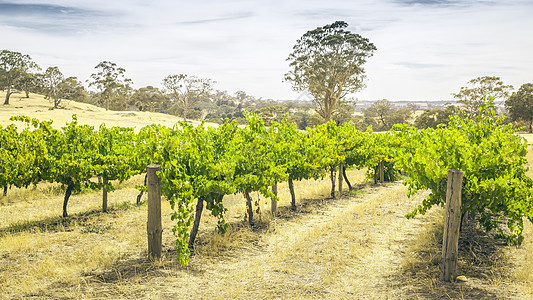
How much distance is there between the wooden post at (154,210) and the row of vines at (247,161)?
188 millimetres

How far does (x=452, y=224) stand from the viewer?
624cm

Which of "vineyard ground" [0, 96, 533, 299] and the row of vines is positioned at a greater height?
the row of vines

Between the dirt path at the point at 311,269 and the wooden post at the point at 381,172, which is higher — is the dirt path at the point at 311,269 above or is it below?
below

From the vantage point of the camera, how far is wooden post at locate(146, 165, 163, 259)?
7262 millimetres

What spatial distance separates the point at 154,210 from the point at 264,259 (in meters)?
2.50

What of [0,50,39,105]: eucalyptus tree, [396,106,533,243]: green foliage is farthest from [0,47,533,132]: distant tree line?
[396,106,533,243]: green foliage

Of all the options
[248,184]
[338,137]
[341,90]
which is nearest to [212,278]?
[248,184]

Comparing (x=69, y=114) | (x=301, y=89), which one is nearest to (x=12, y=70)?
(x=69, y=114)

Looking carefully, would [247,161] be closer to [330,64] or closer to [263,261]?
[263,261]

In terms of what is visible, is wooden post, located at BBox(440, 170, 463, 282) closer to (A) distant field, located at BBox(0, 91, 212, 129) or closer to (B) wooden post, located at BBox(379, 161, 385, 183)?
(B) wooden post, located at BBox(379, 161, 385, 183)

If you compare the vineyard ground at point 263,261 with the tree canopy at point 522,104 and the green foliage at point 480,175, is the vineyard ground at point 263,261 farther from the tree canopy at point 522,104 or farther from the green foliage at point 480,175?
the tree canopy at point 522,104

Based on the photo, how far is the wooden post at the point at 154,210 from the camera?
7.26 metres

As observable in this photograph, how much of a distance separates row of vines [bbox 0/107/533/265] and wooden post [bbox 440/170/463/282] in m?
0.69

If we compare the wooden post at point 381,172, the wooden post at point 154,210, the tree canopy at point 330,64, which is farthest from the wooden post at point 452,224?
the tree canopy at point 330,64
